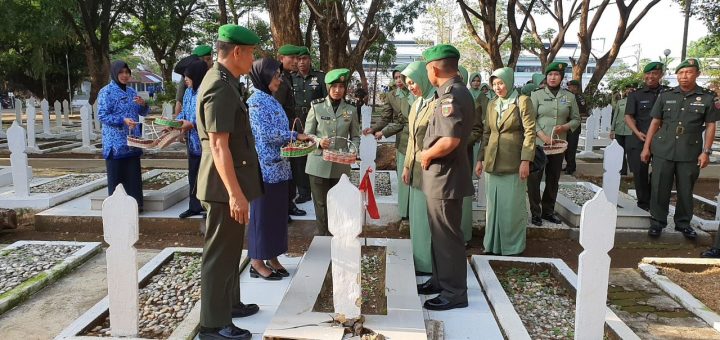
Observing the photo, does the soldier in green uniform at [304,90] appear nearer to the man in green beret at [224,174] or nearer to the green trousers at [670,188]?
the man in green beret at [224,174]

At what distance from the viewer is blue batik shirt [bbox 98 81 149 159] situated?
17.5 ft

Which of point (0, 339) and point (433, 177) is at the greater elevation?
point (433, 177)

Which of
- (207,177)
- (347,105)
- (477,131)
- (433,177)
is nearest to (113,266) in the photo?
(207,177)

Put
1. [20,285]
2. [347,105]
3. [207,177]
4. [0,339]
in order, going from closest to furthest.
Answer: [207,177]
[0,339]
[20,285]
[347,105]

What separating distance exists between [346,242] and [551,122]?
3855 mm

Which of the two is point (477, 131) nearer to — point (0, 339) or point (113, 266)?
point (113, 266)

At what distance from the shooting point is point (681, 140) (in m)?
5.19

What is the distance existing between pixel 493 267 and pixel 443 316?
1233 mm

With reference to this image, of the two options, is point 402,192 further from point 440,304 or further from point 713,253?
point 713,253

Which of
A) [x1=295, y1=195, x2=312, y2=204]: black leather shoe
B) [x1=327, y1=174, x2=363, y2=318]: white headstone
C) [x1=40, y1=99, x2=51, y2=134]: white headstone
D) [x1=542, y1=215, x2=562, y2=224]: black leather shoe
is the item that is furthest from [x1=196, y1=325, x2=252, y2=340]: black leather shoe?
[x1=40, y1=99, x2=51, y2=134]: white headstone

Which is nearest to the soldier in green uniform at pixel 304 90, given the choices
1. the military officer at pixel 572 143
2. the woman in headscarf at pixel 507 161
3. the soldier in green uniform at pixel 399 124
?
the soldier in green uniform at pixel 399 124

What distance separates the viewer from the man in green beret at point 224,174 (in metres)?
2.70

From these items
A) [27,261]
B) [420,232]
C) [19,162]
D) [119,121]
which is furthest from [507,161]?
[19,162]

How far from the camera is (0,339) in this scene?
10.2 feet
